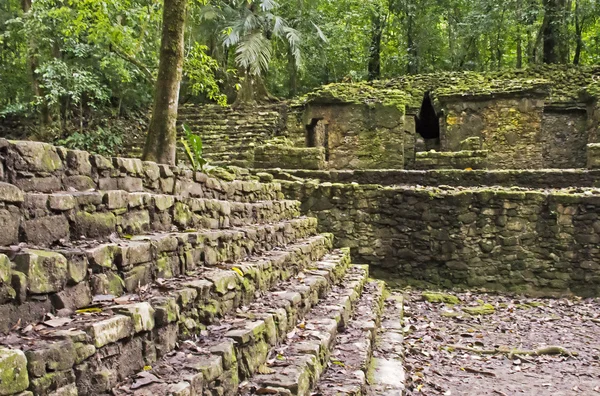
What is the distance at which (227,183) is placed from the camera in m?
5.24

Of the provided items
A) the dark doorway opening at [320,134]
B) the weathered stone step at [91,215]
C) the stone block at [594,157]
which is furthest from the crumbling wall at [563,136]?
the weathered stone step at [91,215]

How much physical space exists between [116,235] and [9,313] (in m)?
1.00

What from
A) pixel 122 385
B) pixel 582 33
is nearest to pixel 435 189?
pixel 122 385

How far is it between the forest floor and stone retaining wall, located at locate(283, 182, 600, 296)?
487mm

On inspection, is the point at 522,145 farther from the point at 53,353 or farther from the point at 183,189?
the point at 53,353

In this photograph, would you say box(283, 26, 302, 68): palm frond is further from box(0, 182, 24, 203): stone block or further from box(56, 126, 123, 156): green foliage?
box(0, 182, 24, 203): stone block

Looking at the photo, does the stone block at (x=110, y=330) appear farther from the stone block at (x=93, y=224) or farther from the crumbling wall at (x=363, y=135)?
the crumbling wall at (x=363, y=135)

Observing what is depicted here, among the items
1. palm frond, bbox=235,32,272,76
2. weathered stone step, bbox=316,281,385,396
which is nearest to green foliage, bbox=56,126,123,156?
palm frond, bbox=235,32,272,76

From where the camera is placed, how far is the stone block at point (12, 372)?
1.46 metres

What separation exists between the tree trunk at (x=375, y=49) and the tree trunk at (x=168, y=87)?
1604cm

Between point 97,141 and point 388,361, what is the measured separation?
435 inches

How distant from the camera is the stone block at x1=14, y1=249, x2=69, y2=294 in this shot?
189 centimetres

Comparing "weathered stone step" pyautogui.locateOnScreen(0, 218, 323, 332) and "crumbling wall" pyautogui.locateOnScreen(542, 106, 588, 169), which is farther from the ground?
"crumbling wall" pyautogui.locateOnScreen(542, 106, 588, 169)

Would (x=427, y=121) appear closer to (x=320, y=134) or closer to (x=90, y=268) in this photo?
(x=320, y=134)
